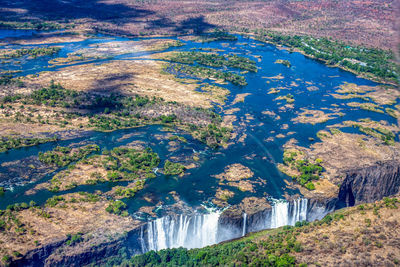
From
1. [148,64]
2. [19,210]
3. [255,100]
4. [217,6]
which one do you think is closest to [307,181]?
[255,100]

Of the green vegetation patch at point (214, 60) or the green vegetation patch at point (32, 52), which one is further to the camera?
the green vegetation patch at point (214, 60)

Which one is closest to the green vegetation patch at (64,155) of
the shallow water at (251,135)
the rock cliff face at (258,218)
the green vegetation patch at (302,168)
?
the shallow water at (251,135)

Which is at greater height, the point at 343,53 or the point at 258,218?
the point at 343,53

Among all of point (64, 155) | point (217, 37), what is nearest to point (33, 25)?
point (217, 37)

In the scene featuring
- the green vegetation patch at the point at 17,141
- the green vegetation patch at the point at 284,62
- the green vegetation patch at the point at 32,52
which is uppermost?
the green vegetation patch at the point at 32,52

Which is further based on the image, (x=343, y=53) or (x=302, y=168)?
(x=343, y=53)

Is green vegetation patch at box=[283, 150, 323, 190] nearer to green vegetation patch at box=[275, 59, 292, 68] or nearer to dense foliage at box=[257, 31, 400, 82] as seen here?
green vegetation patch at box=[275, 59, 292, 68]

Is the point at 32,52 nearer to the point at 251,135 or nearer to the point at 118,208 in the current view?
the point at 251,135

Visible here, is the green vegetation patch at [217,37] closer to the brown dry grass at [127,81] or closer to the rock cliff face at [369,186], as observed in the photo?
the brown dry grass at [127,81]
